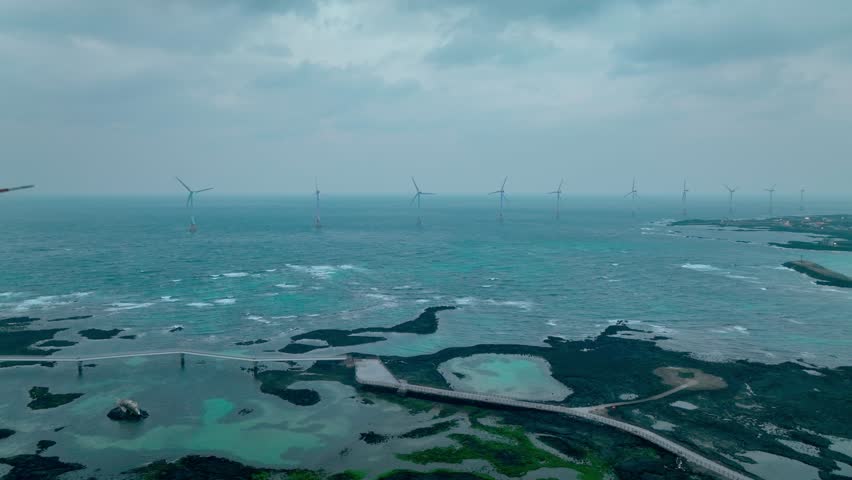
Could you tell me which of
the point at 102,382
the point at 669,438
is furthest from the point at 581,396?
the point at 102,382

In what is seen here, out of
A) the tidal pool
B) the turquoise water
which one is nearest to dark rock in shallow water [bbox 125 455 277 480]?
the tidal pool

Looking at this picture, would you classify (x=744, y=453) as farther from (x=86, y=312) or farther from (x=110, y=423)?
(x=86, y=312)

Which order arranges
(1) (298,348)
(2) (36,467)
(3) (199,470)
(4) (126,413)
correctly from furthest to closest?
(1) (298,348)
(4) (126,413)
(3) (199,470)
(2) (36,467)

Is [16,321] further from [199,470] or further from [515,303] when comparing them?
[515,303]

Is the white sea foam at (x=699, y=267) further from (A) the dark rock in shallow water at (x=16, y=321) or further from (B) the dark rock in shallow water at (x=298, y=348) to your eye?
(A) the dark rock in shallow water at (x=16, y=321)

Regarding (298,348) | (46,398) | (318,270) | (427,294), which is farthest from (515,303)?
(46,398)
